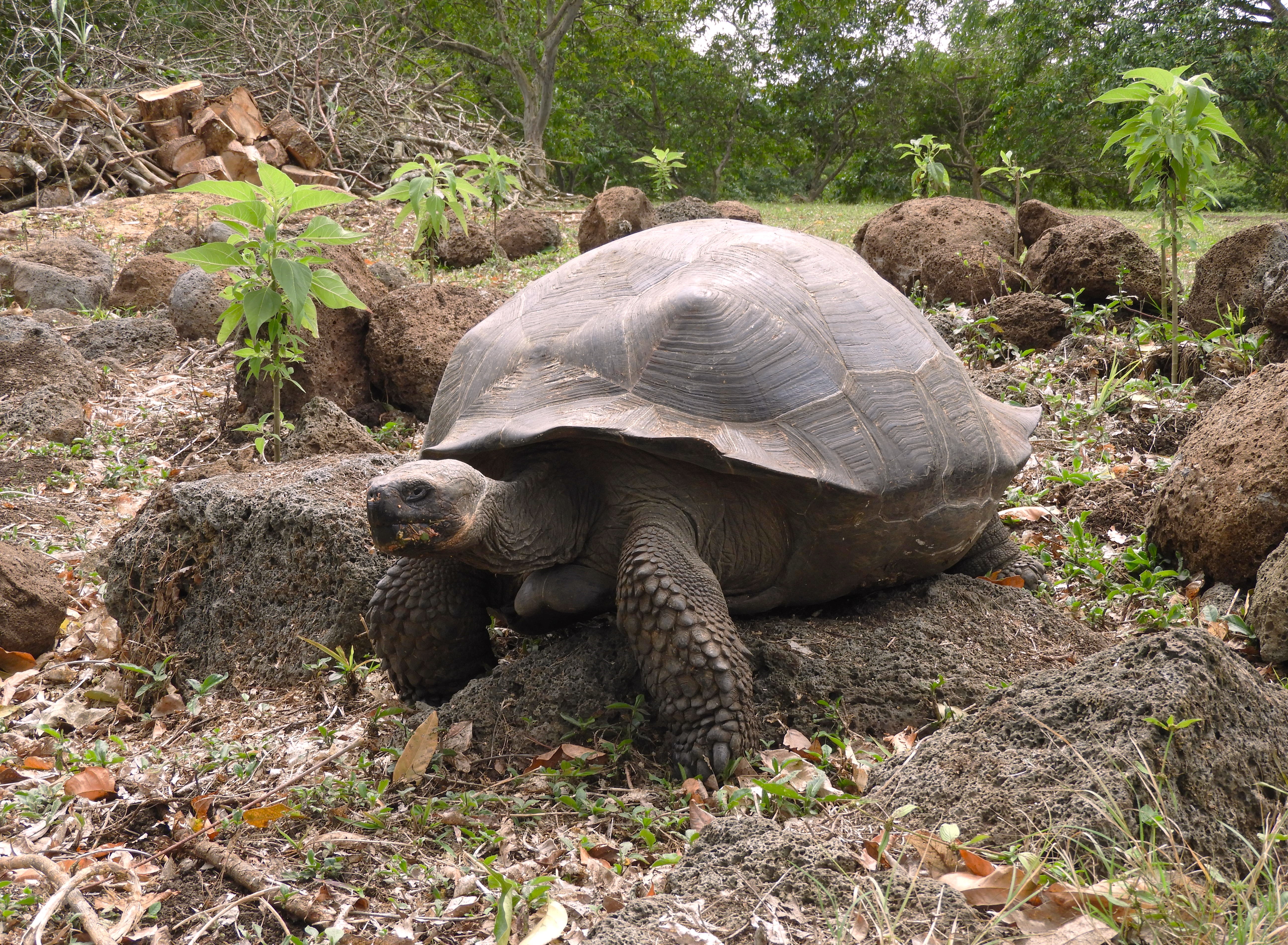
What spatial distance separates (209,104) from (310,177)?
144 centimetres

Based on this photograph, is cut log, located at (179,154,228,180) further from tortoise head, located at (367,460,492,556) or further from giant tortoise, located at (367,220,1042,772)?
tortoise head, located at (367,460,492,556)

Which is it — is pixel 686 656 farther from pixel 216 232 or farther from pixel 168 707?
pixel 216 232

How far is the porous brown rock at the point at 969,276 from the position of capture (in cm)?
630

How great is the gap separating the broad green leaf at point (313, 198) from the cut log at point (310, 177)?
833cm

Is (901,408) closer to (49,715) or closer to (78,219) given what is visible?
(49,715)

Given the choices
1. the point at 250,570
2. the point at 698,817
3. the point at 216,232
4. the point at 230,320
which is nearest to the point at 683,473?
the point at 698,817

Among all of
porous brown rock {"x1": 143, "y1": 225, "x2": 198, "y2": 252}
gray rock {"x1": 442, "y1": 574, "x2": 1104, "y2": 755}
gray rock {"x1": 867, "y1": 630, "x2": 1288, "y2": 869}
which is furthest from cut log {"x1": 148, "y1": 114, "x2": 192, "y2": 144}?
gray rock {"x1": 867, "y1": 630, "x2": 1288, "y2": 869}

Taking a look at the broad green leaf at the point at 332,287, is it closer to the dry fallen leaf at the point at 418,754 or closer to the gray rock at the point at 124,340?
the dry fallen leaf at the point at 418,754

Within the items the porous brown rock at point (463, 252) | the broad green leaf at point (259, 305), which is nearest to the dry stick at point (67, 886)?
the broad green leaf at point (259, 305)

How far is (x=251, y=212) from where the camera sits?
12.6 feet

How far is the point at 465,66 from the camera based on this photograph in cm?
2358

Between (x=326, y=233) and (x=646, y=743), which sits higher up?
(x=326, y=233)

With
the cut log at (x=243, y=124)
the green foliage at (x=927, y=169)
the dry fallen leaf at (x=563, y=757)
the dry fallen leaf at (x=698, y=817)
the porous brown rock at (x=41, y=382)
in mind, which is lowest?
the porous brown rock at (x=41, y=382)

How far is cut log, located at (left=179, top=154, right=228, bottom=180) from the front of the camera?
11219 mm
